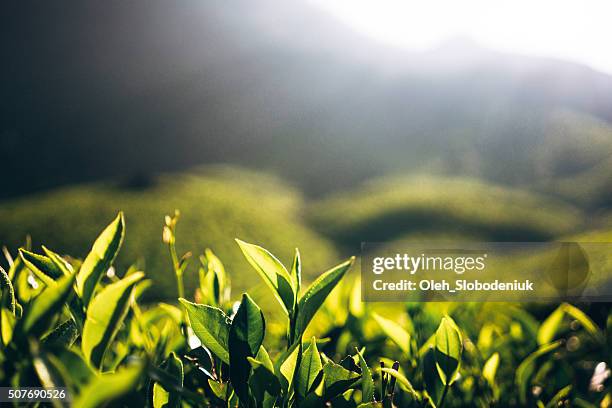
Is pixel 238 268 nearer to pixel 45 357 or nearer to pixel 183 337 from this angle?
pixel 183 337

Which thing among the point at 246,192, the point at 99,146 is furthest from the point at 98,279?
the point at 99,146

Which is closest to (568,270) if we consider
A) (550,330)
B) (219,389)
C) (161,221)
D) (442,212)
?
(550,330)

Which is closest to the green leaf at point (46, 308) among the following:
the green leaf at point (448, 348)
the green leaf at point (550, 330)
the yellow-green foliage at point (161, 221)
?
the green leaf at point (448, 348)

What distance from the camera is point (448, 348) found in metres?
0.51

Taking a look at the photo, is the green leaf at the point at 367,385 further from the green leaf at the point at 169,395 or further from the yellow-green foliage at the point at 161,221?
the yellow-green foliage at the point at 161,221

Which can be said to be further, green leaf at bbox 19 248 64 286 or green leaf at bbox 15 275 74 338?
green leaf at bbox 19 248 64 286

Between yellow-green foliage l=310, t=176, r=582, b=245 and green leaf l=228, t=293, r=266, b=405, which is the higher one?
green leaf l=228, t=293, r=266, b=405

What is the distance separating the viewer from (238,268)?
13.9ft

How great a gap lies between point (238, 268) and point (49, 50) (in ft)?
23.4

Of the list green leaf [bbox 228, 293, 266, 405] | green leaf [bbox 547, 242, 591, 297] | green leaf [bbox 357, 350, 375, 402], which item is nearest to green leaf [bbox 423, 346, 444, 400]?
green leaf [bbox 357, 350, 375, 402]

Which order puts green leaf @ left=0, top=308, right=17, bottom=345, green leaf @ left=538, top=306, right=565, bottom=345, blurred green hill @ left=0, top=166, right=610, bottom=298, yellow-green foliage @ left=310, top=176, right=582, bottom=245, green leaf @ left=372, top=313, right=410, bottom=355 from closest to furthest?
green leaf @ left=0, top=308, right=17, bottom=345
green leaf @ left=372, top=313, right=410, bottom=355
green leaf @ left=538, top=306, right=565, bottom=345
blurred green hill @ left=0, top=166, right=610, bottom=298
yellow-green foliage @ left=310, top=176, right=582, bottom=245

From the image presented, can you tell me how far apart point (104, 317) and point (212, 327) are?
0.09 metres

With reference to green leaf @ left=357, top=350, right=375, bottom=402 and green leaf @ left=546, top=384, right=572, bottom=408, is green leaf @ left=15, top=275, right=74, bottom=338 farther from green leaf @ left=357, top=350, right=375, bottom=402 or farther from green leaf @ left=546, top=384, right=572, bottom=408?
green leaf @ left=546, top=384, right=572, bottom=408

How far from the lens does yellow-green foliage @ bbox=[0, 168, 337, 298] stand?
428cm
